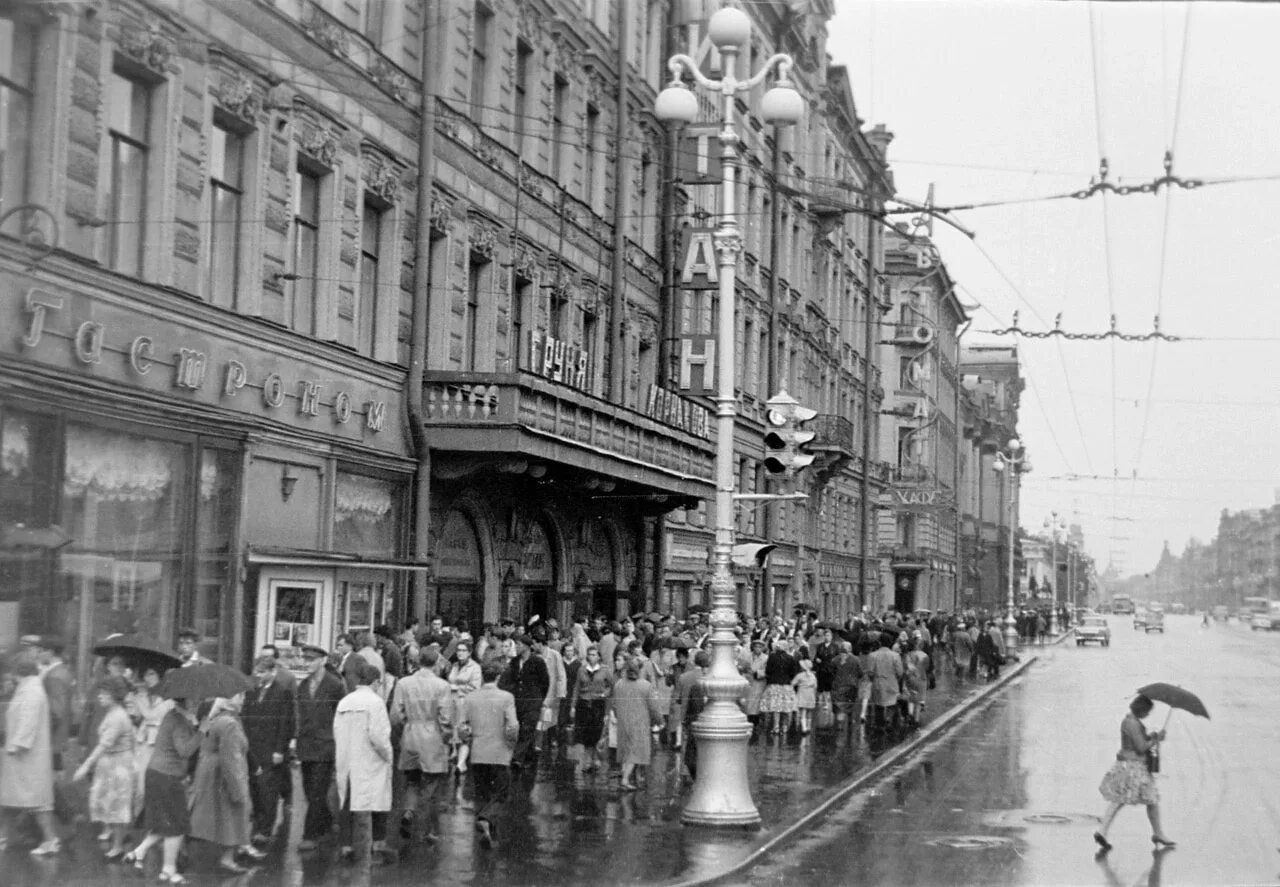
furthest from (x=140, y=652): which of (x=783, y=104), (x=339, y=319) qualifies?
(x=339, y=319)

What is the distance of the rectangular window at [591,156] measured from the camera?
32.6 meters

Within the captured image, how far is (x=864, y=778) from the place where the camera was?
2008 cm

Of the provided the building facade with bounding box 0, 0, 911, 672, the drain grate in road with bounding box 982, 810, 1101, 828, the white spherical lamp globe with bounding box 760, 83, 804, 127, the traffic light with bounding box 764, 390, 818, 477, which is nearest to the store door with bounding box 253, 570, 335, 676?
the building facade with bounding box 0, 0, 911, 672

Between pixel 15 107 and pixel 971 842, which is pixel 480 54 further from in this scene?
pixel 971 842

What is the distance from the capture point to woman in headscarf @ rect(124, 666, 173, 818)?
42.9ft

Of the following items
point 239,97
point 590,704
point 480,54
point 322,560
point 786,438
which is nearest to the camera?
point 786,438

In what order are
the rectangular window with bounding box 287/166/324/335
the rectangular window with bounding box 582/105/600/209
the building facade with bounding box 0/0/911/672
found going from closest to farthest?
the building facade with bounding box 0/0/911/672
the rectangular window with bounding box 287/166/324/335
the rectangular window with bounding box 582/105/600/209

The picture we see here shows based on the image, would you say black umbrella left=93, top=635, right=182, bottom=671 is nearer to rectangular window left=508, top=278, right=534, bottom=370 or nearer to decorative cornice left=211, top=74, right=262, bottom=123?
decorative cornice left=211, top=74, right=262, bottom=123

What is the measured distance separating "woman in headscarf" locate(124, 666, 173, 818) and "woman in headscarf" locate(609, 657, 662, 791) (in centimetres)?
623

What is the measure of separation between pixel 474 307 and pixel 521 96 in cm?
449

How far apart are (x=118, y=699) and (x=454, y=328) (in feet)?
46.2

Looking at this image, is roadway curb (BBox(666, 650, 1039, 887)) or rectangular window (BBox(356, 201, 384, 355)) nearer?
roadway curb (BBox(666, 650, 1039, 887))

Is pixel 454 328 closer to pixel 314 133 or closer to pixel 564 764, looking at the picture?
pixel 314 133

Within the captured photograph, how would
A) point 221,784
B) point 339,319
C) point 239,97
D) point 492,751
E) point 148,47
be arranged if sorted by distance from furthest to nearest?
point 339,319
point 239,97
point 148,47
point 492,751
point 221,784
